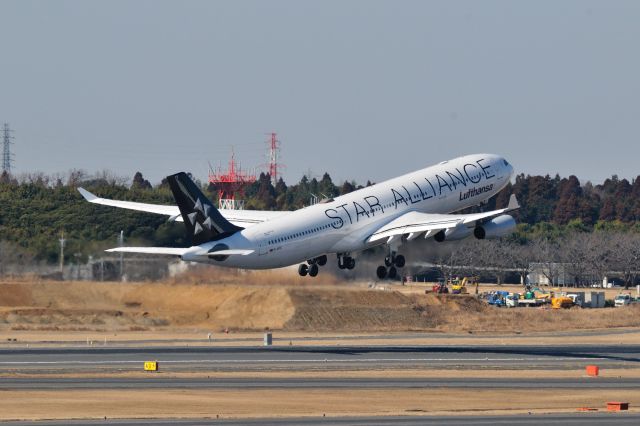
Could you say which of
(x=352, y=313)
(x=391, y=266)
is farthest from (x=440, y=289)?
(x=391, y=266)

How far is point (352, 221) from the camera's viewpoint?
91000 millimetres

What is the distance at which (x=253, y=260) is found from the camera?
8400 cm

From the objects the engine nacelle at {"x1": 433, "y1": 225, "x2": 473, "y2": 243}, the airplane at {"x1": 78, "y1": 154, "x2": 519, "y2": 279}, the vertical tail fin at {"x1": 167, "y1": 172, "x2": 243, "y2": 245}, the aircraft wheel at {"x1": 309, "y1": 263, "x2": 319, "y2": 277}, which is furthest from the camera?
the aircraft wheel at {"x1": 309, "y1": 263, "x2": 319, "y2": 277}

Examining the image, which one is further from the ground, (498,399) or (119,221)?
(119,221)

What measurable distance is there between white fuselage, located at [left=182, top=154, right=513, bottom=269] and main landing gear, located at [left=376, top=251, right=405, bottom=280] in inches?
106

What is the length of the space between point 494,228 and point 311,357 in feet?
53.3

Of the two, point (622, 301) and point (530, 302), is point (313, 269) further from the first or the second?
point (622, 301)

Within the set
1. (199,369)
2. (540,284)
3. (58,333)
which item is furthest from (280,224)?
(540,284)

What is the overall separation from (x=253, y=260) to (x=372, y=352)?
14411 millimetres

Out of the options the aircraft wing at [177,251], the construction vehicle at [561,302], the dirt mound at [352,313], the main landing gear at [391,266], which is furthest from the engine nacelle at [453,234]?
the construction vehicle at [561,302]

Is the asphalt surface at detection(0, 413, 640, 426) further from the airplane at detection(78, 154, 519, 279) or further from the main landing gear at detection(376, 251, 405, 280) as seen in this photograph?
the main landing gear at detection(376, 251, 405, 280)

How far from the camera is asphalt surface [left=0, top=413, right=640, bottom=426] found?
5506 cm

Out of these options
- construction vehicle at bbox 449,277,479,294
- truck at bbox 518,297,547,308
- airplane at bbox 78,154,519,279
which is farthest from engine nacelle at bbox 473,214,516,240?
construction vehicle at bbox 449,277,479,294

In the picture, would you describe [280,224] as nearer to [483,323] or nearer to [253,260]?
[253,260]
